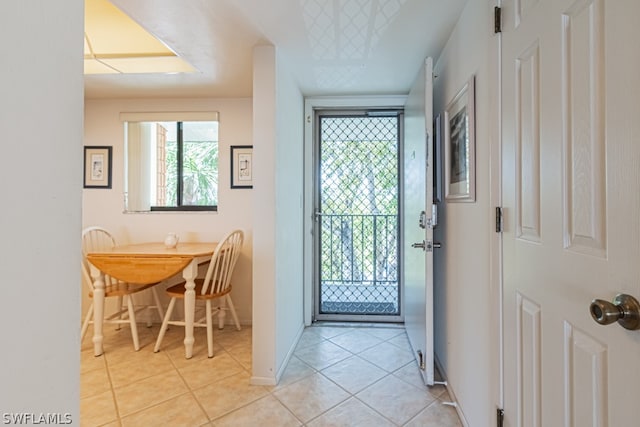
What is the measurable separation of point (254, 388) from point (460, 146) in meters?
1.87

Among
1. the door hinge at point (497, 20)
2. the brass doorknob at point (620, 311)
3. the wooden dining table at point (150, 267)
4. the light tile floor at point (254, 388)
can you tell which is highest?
the door hinge at point (497, 20)

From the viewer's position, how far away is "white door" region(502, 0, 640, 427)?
1.98ft

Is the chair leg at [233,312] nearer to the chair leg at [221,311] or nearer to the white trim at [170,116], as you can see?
the chair leg at [221,311]

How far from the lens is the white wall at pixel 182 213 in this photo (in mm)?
2945

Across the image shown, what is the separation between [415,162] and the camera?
2.17 meters

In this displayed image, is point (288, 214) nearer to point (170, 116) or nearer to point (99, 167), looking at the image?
point (170, 116)

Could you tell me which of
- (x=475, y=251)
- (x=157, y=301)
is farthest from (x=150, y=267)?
(x=475, y=251)

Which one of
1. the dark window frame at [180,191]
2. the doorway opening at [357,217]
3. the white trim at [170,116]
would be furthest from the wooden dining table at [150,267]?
the white trim at [170,116]

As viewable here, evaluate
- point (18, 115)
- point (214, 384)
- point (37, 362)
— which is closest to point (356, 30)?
point (18, 115)

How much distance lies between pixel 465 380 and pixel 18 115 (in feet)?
6.19

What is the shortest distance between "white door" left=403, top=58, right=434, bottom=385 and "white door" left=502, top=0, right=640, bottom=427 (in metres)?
0.70

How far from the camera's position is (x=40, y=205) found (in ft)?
1.67

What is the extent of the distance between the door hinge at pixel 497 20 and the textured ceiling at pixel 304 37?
0.41 metres

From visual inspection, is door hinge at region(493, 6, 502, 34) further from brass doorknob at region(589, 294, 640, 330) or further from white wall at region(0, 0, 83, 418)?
white wall at region(0, 0, 83, 418)
